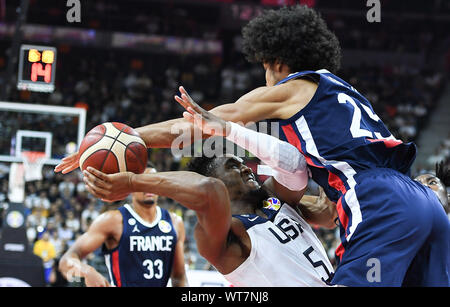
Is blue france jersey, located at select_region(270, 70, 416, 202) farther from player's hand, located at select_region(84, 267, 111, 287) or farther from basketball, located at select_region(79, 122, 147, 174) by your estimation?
player's hand, located at select_region(84, 267, 111, 287)

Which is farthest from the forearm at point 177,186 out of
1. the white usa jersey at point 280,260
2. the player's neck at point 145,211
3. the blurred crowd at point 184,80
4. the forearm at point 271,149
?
the blurred crowd at point 184,80

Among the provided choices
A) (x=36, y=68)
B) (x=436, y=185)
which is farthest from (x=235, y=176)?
(x=36, y=68)

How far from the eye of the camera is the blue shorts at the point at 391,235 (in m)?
2.90

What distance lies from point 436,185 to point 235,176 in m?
1.58

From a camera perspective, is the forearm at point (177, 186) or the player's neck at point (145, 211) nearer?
the forearm at point (177, 186)

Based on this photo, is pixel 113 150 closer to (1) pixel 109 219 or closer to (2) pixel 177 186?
(2) pixel 177 186

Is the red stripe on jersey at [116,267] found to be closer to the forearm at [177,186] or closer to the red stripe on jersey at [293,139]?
the forearm at [177,186]

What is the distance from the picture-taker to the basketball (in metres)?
3.15

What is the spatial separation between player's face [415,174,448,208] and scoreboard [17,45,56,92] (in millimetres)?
5232

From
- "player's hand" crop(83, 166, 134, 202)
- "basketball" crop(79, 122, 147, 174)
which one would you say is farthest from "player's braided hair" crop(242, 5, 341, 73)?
"player's hand" crop(83, 166, 134, 202)

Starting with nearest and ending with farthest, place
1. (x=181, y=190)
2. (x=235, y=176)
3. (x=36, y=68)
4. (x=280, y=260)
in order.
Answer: (x=181, y=190) → (x=280, y=260) → (x=235, y=176) → (x=36, y=68)

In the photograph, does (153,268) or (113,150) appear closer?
(113,150)

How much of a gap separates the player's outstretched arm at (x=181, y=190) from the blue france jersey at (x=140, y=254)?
A: 8.54 ft

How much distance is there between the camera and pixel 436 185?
4.50m
